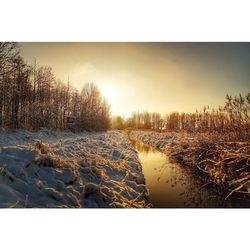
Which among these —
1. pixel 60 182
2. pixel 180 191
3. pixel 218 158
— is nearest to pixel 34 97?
pixel 60 182

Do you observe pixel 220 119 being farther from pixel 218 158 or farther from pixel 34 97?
pixel 34 97

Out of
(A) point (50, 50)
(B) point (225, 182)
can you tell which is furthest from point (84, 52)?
(B) point (225, 182)

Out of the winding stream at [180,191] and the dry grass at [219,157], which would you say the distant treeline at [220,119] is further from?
the winding stream at [180,191]

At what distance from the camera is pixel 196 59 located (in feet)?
19.5

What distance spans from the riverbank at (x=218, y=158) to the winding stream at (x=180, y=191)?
0.77ft

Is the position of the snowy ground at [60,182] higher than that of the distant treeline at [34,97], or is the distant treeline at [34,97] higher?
the distant treeline at [34,97]

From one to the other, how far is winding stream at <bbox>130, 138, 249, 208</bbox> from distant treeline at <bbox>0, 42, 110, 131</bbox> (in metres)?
2.61

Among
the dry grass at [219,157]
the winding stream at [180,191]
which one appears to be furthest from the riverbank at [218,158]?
the winding stream at [180,191]

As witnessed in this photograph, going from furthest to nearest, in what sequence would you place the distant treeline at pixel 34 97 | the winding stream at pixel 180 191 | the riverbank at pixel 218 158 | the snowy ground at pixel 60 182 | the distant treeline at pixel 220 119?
1. the distant treeline at pixel 34 97
2. the distant treeline at pixel 220 119
3. the riverbank at pixel 218 158
4. the winding stream at pixel 180 191
5. the snowy ground at pixel 60 182

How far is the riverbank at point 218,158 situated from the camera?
520 centimetres

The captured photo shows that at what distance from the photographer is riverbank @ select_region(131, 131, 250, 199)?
5.20 meters

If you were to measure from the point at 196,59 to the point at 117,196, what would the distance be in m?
3.31

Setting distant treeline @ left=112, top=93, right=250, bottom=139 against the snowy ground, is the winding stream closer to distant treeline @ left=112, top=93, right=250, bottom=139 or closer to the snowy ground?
the snowy ground
